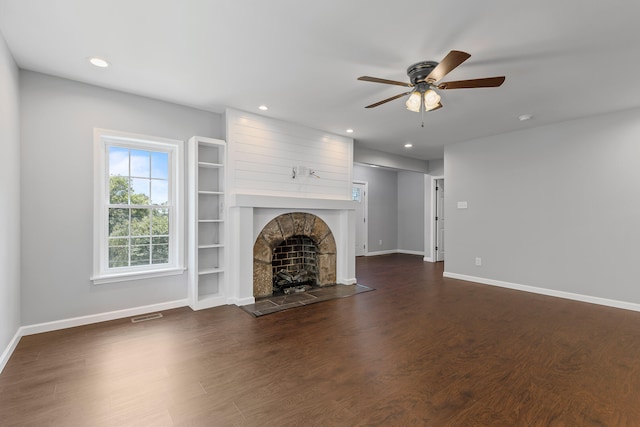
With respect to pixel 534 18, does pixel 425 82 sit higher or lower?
lower

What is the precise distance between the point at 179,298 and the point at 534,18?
443 cm

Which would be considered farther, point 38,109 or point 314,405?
point 38,109

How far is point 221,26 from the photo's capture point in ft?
7.39

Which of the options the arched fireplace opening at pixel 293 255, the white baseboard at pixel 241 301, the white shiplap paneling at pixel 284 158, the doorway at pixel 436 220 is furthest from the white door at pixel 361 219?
the white baseboard at pixel 241 301

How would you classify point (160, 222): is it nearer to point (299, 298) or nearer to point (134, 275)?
point (134, 275)

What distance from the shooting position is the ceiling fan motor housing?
2676mm

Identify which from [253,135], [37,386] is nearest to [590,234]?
[253,135]

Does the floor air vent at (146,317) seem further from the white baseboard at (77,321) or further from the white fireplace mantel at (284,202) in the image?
the white fireplace mantel at (284,202)

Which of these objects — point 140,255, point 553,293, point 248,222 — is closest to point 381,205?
point 553,293

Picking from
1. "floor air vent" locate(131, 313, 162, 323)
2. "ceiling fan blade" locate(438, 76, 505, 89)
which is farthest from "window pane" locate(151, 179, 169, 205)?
"ceiling fan blade" locate(438, 76, 505, 89)

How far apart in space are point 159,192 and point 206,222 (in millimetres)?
670

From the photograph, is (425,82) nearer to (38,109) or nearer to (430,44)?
(430,44)

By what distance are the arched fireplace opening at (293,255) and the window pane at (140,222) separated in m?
1.33

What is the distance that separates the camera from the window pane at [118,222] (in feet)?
11.4
